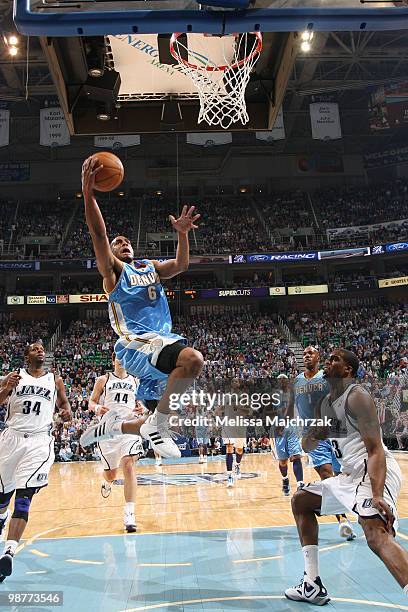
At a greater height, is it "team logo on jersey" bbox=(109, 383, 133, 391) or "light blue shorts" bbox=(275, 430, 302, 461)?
"team logo on jersey" bbox=(109, 383, 133, 391)

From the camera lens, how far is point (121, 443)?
6.83 metres

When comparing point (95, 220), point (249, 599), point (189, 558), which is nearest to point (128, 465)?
point (189, 558)

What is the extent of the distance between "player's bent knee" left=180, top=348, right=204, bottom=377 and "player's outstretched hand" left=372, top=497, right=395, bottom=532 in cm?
136

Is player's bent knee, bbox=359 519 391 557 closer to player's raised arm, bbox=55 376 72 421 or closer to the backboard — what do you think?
player's raised arm, bbox=55 376 72 421

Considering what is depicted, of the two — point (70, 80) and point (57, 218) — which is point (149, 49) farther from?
point (57, 218)

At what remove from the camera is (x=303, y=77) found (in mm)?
22156

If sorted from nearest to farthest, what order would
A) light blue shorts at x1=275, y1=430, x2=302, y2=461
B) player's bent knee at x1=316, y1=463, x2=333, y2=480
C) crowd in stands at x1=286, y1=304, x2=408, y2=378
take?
1. player's bent knee at x1=316, y1=463, x2=333, y2=480
2. light blue shorts at x1=275, y1=430, x2=302, y2=461
3. crowd in stands at x1=286, y1=304, x2=408, y2=378

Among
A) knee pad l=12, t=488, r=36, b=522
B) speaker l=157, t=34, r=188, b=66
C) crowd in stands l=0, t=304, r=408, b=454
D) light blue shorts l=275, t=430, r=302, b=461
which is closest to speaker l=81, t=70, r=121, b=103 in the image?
speaker l=157, t=34, r=188, b=66

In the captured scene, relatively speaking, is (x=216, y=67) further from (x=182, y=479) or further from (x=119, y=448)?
(x=182, y=479)

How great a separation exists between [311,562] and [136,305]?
2231 millimetres

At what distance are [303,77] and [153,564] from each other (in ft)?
70.6

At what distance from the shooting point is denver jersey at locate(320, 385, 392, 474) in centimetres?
358

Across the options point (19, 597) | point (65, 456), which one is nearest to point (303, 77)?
point (65, 456)

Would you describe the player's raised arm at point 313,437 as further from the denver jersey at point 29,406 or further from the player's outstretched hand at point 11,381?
the player's outstretched hand at point 11,381
